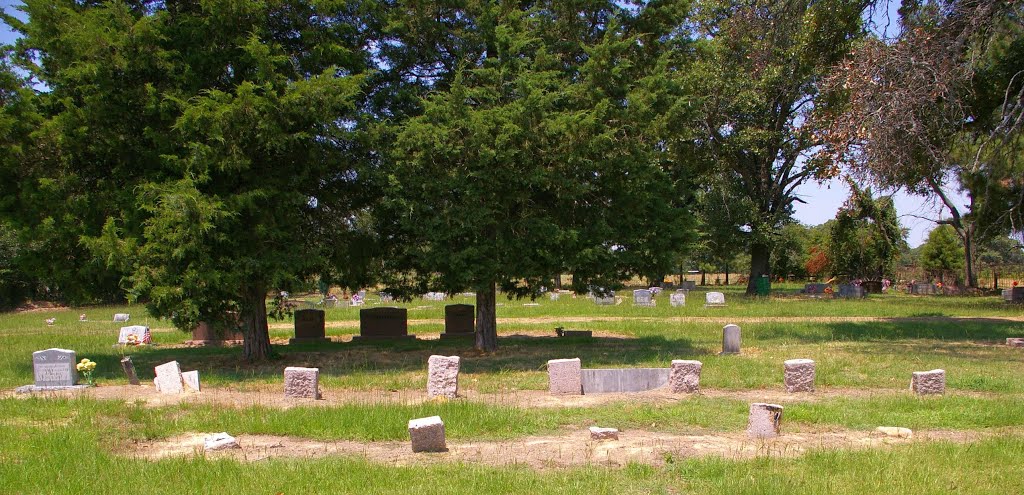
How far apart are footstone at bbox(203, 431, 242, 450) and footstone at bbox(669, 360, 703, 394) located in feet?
20.2

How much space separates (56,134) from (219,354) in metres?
6.33

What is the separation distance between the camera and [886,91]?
52.7ft

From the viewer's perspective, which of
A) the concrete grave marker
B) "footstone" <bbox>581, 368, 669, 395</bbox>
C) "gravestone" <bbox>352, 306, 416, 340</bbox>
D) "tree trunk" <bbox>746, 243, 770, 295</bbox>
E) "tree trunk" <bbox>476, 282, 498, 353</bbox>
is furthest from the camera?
"tree trunk" <bbox>746, 243, 770, 295</bbox>

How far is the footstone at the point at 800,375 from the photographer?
11.3 metres

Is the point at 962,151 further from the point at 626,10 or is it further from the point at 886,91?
the point at 626,10

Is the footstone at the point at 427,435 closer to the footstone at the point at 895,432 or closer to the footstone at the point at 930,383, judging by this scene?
the footstone at the point at 895,432

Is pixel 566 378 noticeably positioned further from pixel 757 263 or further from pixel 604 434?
pixel 757 263

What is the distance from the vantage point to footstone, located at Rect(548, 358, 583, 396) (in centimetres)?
1130

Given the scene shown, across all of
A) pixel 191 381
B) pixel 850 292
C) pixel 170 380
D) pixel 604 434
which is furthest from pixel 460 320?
pixel 850 292

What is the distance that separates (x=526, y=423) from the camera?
899cm

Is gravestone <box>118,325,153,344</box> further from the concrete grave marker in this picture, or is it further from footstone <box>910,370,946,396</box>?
the concrete grave marker

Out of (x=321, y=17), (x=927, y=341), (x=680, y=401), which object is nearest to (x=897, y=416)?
(x=680, y=401)

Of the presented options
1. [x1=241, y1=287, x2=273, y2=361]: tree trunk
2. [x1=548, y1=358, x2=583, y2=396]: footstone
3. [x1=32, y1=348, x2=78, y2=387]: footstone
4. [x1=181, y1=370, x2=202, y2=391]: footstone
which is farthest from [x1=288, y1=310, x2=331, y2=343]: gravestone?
[x1=548, y1=358, x2=583, y2=396]: footstone

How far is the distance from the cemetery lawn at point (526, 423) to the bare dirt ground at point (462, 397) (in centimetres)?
6
